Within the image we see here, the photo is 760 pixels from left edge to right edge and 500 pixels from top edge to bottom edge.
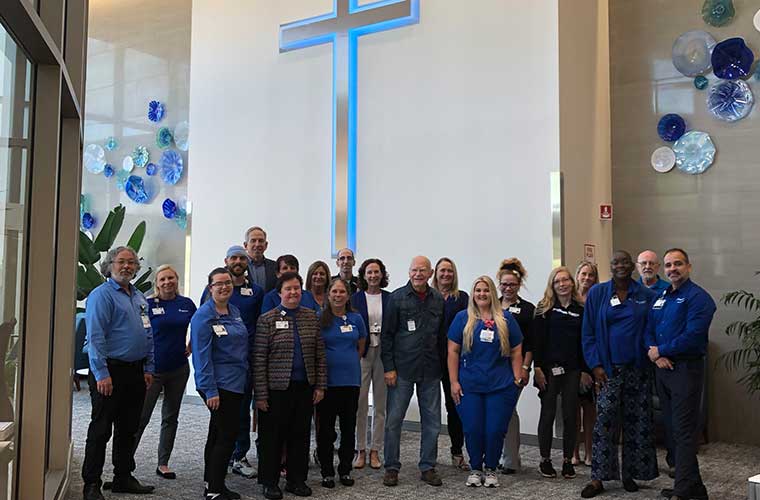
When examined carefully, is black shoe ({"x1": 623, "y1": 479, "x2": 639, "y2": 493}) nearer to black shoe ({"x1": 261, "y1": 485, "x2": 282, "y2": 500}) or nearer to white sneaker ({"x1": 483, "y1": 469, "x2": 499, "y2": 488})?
white sneaker ({"x1": 483, "y1": 469, "x2": 499, "y2": 488})

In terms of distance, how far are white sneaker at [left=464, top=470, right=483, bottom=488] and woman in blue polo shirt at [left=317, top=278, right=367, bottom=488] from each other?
2.31 ft

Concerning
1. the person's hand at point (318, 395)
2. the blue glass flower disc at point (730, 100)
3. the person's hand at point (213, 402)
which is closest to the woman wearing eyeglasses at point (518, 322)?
the person's hand at point (318, 395)

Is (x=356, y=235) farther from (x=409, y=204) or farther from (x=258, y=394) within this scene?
(x=258, y=394)

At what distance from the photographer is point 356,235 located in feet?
22.4

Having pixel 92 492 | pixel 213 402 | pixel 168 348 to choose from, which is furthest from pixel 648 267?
pixel 92 492

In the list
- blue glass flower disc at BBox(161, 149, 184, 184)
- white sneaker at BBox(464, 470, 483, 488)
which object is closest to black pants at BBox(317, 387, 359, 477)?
white sneaker at BBox(464, 470, 483, 488)

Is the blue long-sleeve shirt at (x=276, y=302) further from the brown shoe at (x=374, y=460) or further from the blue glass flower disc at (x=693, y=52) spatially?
the blue glass flower disc at (x=693, y=52)

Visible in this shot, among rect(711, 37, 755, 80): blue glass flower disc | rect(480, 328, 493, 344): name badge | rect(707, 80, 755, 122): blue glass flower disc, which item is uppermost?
rect(711, 37, 755, 80): blue glass flower disc

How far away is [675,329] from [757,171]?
2572 millimetres

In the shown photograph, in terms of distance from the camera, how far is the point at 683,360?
4195 mm

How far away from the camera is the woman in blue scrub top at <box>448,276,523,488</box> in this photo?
4.64 metres

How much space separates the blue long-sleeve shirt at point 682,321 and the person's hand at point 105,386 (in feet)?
9.83

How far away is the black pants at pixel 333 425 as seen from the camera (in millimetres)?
4637

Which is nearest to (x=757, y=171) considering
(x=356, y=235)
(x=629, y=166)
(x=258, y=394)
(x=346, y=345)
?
(x=629, y=166)
